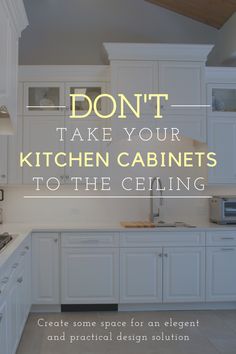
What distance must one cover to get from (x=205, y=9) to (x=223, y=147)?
1.54 metres

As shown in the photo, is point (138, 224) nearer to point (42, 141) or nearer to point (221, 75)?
point (42, 141)

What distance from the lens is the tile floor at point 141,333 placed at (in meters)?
2.96

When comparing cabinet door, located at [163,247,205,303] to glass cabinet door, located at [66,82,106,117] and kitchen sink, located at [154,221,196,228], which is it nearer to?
kitchen sink, located at [154,221,196,228]

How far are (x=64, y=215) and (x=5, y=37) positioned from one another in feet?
7.31

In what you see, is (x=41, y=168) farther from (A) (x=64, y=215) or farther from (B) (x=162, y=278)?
(B) (x=162, y=278)

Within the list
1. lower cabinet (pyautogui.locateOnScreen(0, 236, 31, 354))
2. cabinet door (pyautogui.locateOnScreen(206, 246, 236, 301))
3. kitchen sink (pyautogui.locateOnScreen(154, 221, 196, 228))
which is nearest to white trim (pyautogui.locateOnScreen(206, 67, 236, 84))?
kitchen sink (pyautogui.locateOnScreen(154, 221, 196, 228))

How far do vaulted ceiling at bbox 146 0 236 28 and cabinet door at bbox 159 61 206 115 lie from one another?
70cm

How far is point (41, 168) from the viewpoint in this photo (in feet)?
12.8

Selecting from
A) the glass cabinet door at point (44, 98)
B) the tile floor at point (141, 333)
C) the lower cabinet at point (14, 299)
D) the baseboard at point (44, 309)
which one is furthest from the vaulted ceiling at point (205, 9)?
the baseboard at point (44, 309)

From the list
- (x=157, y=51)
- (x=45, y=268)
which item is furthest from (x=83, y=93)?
(x=45, y=268)

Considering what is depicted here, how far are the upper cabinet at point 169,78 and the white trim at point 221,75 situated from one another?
0.12 metres

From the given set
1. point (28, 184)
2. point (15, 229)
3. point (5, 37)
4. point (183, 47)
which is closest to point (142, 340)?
point (15, 229)

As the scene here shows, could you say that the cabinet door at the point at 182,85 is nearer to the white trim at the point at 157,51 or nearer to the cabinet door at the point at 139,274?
the white trim at the point at 157,51

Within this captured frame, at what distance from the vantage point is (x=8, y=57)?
2555 millimetres
